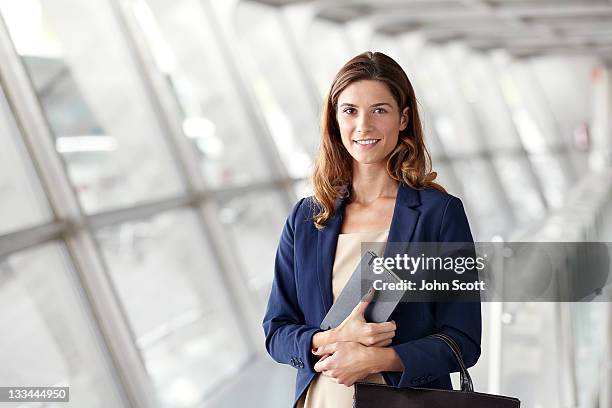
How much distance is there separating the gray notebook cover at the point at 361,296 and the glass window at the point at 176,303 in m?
3.18

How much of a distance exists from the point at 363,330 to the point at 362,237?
218mm

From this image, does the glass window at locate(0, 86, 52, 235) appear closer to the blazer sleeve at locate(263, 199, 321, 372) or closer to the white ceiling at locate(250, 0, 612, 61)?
the blazer sleeve at locate(263, 199, 321, 372)

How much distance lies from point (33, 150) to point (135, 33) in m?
1.92

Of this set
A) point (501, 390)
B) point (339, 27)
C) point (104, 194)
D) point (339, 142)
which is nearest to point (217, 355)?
point (104, 194)

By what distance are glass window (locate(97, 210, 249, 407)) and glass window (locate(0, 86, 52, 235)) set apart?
978 millimetres

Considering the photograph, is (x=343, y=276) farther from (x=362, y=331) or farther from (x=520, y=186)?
(x=520, y=186)

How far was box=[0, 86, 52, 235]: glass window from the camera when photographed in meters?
3.95

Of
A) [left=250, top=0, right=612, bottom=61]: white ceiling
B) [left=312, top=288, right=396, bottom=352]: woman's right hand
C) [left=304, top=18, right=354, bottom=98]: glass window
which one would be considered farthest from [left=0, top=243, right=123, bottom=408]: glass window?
[left=304, top=18, right=354, bottom=98]: glass window

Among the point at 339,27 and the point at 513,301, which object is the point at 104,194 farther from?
the point at 339,27

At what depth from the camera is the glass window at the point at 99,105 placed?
5.11 metres

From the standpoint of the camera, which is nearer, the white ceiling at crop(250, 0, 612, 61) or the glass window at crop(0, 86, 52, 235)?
the glass window at crop(0, 86, 52, 235)

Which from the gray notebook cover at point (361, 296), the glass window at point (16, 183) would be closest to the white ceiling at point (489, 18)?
the glass window at point (16, 183)

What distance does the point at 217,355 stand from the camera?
18.4 feet

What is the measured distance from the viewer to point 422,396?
1759mm
